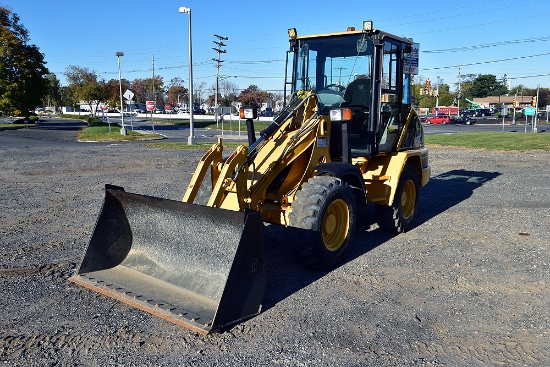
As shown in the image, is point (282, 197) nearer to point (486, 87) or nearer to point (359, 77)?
point (359, 77)

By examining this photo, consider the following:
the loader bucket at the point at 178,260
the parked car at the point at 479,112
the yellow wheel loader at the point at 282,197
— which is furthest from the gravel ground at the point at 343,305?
the parked car at the point at 479,112

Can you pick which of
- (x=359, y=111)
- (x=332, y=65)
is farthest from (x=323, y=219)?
(x=332, y=65)

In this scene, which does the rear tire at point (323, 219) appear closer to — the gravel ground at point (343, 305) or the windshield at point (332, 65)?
the gravel ground at point (343, 305)

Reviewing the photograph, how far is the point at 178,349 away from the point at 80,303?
1436 mm

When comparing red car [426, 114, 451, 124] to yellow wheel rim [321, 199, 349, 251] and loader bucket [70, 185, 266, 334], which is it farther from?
loader bucket [70, 185, 266, 334]


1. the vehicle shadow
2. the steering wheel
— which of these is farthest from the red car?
the steering wheel

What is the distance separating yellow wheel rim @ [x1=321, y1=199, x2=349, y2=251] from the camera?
613cm

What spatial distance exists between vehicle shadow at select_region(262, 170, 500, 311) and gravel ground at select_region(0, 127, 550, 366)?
0.10ft

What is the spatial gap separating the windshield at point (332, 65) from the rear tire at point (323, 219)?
5.24ft

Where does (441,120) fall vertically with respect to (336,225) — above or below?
above

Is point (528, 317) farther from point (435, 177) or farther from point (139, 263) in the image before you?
point (435, 177)

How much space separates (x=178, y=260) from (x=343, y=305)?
1.75 meters

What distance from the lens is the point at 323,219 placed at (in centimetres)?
590

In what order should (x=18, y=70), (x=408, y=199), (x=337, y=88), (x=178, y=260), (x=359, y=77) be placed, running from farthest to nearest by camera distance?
(x=18, y=70) → (x=408, y=199) → (x=337, y=88) → (x=359, y=77) → (x=178, y=260)
